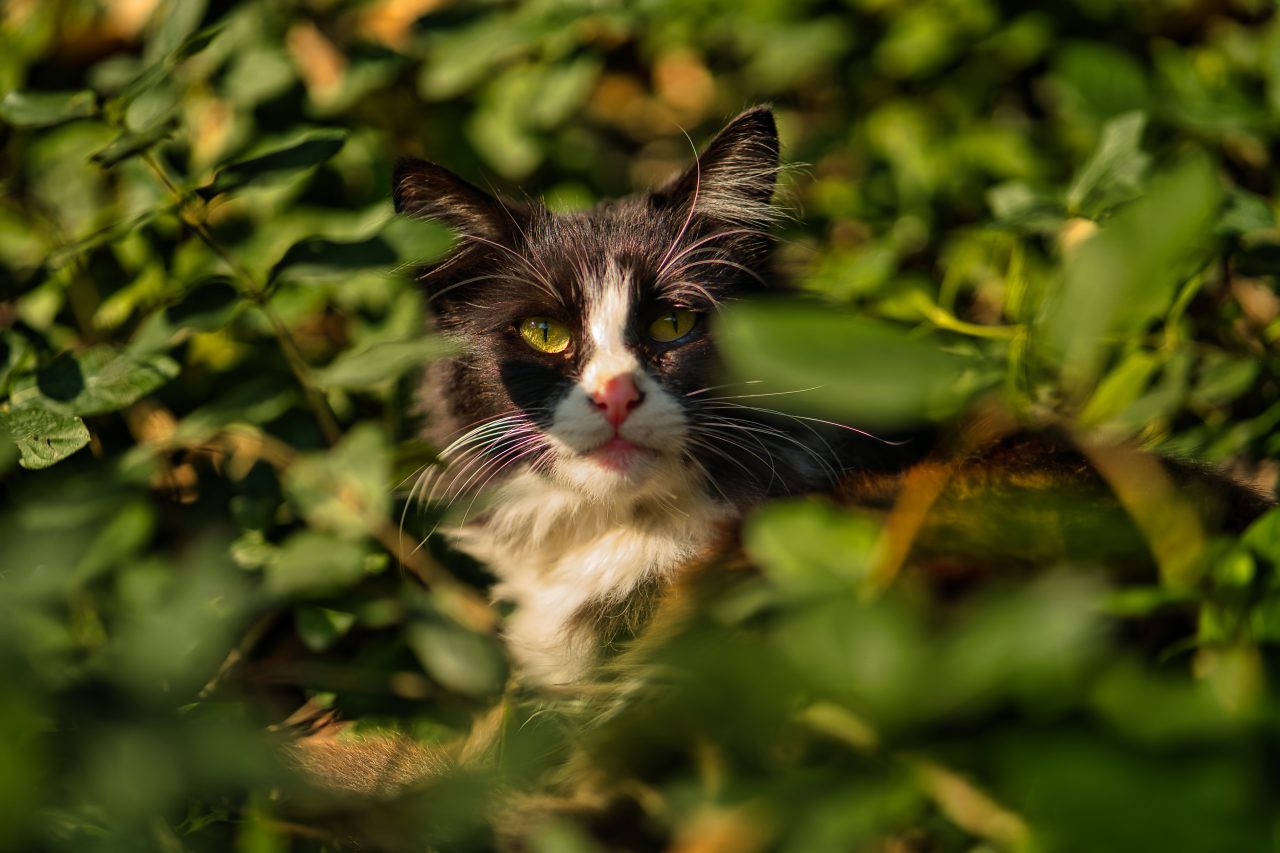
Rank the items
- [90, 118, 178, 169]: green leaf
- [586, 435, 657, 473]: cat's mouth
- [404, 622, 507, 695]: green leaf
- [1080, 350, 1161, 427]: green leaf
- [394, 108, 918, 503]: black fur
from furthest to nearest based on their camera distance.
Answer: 1. [394, 108, 918, 503]: black fur
2. [586, 435, 657, 473]: cat's mouth
3. [90, 118, 178, 169]: green leaf
4. [404, 622, 507, 695]: green leaf
5. [1080, 350, 1161, 427]: green leaf

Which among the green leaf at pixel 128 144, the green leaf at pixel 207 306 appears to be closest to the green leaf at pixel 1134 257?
the green leaf at pixel 207 306

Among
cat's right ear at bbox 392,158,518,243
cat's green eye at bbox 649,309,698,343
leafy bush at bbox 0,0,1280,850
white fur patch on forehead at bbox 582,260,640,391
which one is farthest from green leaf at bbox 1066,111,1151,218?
cat's right ear at bbox 392,158,518,243

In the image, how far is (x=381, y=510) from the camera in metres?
1.59

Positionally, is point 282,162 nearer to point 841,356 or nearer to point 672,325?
point 672,325

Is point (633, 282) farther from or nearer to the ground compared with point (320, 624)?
farther from the ground

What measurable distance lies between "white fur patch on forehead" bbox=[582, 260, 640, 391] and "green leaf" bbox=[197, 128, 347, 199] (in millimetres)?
523

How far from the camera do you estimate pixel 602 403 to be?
5.38ft

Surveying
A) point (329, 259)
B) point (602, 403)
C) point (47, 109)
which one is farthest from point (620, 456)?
point (47, 109)

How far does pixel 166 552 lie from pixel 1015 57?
7.76 ft

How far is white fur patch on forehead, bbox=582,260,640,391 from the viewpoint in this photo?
170 cm

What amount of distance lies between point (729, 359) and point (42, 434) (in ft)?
4.04

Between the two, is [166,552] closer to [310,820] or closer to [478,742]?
→ [478,742]

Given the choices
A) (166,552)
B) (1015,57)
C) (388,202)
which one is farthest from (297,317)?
(1015,57)

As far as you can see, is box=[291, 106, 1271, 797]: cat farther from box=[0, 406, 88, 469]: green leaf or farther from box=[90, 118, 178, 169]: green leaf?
box=[0, 406, 88, 469]: green leaf
